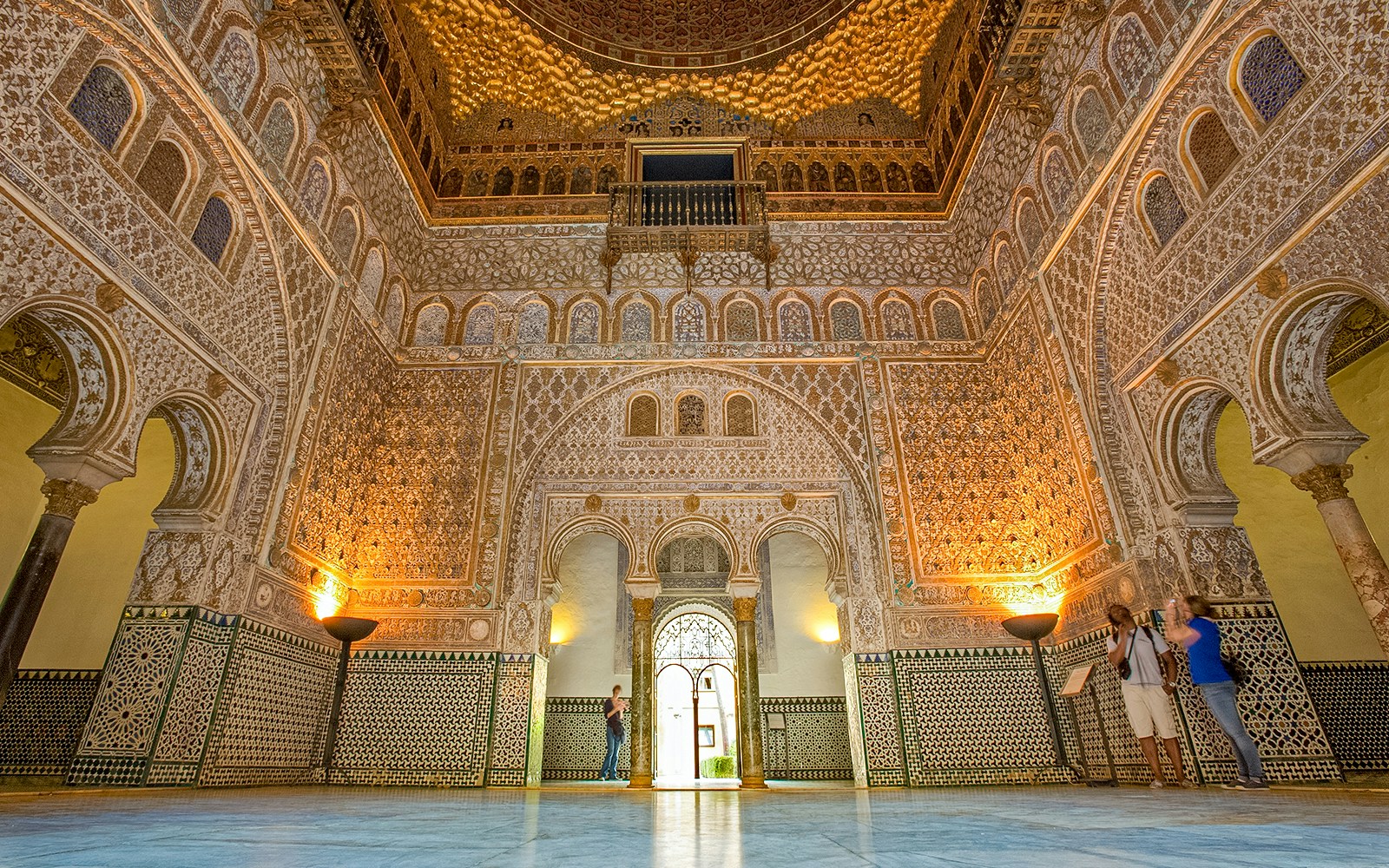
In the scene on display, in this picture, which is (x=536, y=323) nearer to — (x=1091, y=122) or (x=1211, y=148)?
(x=1091, y=122)

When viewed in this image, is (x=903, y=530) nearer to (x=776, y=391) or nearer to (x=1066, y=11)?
(x=776, y=391)

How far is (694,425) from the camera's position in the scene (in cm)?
864

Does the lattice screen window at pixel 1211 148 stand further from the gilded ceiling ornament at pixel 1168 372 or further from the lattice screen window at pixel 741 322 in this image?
the lattice screen window at pixel 741 322

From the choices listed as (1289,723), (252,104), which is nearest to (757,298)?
(252,104)

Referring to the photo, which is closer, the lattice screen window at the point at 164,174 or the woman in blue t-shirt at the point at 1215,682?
the woman in blue t-shirt at the point at 1215,682

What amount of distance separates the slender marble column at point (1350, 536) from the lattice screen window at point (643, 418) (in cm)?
589

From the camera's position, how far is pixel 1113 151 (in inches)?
235

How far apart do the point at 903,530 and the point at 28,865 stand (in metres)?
7.43

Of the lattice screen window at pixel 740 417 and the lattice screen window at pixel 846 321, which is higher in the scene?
the lattice screen window at pixel 846 321

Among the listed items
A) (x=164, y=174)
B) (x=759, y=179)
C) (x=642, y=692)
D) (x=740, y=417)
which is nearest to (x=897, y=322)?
(x=740, y=417)

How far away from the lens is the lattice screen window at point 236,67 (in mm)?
5637

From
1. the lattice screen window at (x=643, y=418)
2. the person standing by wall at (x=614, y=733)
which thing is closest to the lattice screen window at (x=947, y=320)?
the lattice screen window at (x=643, y=418)

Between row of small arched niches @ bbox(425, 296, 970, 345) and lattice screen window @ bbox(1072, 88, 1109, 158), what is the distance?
2.87 metres

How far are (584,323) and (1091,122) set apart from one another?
18.9 feet
